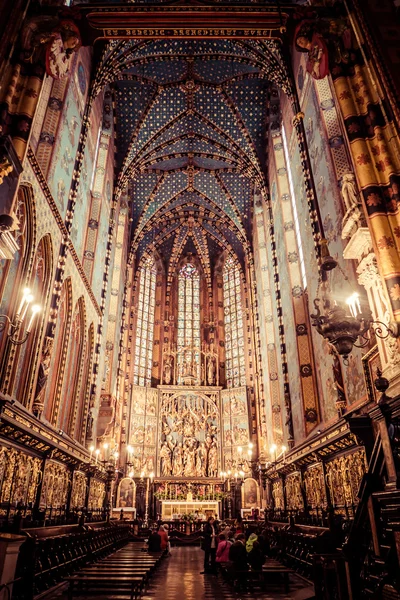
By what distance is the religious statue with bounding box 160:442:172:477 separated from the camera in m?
24.8

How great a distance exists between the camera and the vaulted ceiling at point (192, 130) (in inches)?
743

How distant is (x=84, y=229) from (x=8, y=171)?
921 cm

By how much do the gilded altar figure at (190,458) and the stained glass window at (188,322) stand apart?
406 cm

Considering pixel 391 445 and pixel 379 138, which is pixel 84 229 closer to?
pixel 379 138

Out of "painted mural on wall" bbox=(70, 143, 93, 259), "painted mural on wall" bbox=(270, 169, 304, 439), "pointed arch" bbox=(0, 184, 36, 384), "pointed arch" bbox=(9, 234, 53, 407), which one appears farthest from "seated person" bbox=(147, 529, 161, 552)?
"painted mural on wall" bbox=(70, 143, 93, 259)

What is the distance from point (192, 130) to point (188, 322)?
13422 mm

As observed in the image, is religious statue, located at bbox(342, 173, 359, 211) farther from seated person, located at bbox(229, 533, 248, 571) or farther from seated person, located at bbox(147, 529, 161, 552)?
seated person, located at bbox(147, 529, 161, 552)

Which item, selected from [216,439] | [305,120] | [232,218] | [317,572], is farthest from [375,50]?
[216,439]

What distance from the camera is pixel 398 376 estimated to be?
22.0 ft

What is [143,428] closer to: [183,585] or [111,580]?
[183,585]

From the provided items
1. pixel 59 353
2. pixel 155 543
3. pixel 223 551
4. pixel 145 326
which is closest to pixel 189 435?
pixel 145 326

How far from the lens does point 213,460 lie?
2548 centimetres

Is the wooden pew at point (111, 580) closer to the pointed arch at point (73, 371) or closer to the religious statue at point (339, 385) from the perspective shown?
the religious statue at point (339, 385)

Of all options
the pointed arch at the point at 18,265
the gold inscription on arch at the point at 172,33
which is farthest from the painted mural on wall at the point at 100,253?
the gold inscription on arch at the point at 172,33
